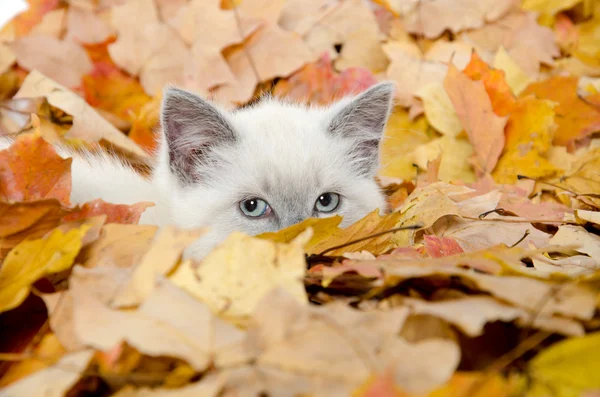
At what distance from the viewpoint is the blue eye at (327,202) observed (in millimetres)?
1296

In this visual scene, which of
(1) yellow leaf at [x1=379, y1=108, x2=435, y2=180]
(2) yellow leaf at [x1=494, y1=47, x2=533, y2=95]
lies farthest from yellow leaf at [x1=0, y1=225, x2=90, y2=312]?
(2) yellow leaf at [x1=494, y1=47, x2=533, y2=95]

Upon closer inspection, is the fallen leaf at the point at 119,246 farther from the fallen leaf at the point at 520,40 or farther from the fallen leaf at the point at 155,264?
the fallen leaf at the point at 520,40

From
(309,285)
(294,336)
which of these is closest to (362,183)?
(309,285)

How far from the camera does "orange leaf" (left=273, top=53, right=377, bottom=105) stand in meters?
1.89

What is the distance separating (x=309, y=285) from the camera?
0.86 m

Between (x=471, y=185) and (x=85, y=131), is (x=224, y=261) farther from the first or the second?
(x=85, y=131)

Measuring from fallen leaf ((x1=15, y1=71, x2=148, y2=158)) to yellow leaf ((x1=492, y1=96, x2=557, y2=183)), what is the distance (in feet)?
3.72

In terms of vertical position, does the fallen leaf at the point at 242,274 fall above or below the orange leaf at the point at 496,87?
above

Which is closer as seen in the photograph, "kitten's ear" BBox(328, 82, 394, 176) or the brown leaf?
"kitten's ear" BBox(328, 82, 394, 176)

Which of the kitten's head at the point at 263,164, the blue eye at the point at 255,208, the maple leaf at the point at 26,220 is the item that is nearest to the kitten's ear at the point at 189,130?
the kitten's head at the point at 263,164

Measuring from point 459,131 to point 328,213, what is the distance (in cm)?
66

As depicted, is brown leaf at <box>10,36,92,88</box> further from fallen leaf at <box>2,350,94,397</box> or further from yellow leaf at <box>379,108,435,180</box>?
Result: fallen leaf at <box>2,350,94,397</box>

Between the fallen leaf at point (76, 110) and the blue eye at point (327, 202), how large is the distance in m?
0.70

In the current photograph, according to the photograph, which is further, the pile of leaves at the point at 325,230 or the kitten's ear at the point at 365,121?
the kitten's ear at the point at 365,121
